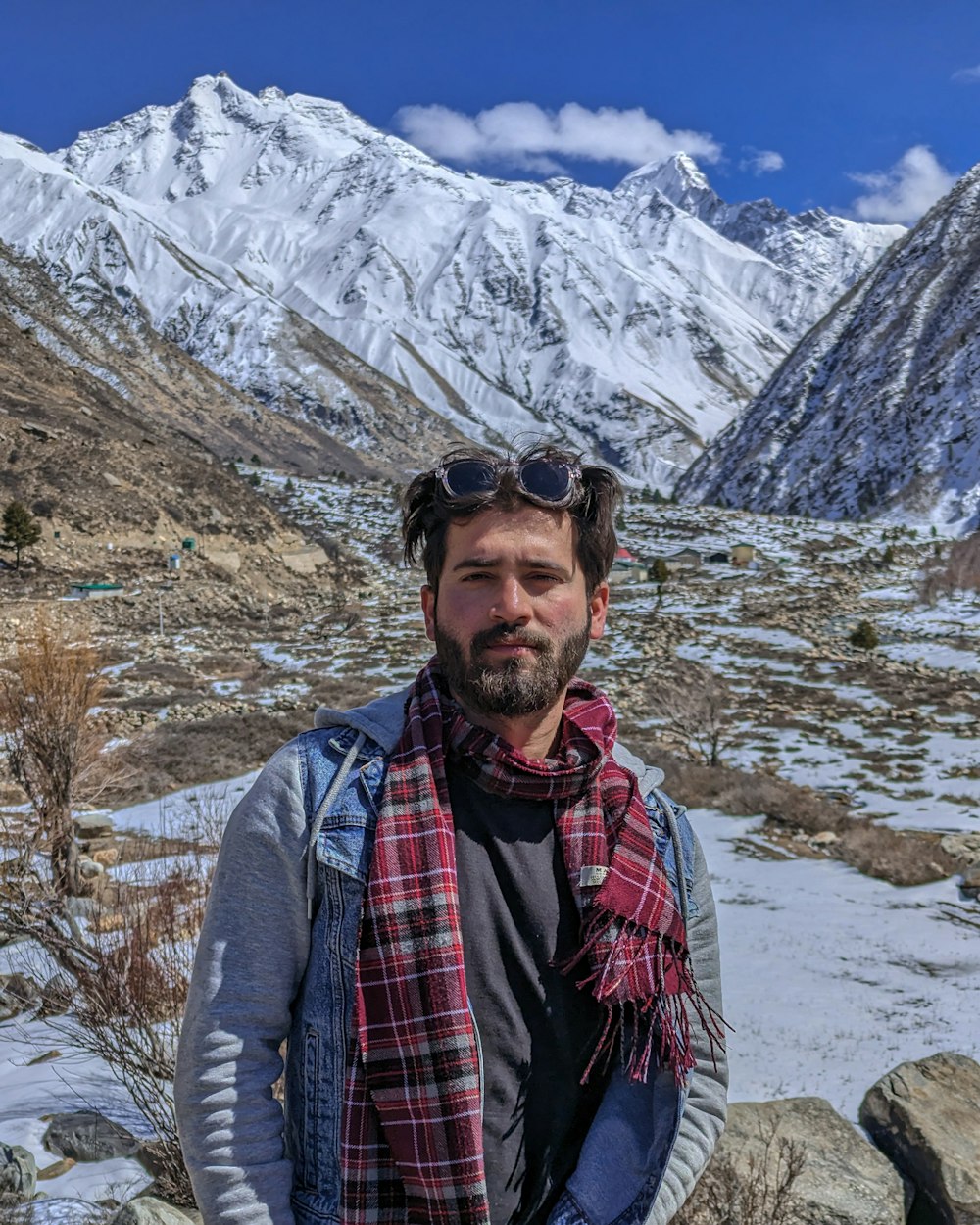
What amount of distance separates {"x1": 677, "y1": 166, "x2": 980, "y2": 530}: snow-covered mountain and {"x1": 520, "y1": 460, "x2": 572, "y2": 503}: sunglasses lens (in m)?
63.8

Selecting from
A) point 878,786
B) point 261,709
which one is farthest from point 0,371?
point 878,786

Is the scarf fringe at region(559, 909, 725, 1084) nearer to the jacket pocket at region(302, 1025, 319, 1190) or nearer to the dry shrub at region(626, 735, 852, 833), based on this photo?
the jacket pocket at region(302, 1025, 319, 1190)

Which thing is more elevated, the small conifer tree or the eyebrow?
the small conifer tree

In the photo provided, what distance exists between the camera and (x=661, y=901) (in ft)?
6.54

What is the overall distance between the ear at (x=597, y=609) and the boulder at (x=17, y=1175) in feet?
14.7

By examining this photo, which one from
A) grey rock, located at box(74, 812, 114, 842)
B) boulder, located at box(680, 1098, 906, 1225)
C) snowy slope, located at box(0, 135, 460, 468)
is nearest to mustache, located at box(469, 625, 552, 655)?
boulder, located at box(680, 1098, 906, 1225)

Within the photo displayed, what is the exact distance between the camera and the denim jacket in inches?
66.5

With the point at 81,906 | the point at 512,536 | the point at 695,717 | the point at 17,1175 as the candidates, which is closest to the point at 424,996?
the point at 512,536

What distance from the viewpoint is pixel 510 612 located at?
1939 mm

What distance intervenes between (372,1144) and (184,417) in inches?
4043

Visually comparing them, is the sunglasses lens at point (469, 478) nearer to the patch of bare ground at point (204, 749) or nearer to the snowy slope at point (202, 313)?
the patch of bare ground at point (204, 749)

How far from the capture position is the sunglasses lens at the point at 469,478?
2061 mm

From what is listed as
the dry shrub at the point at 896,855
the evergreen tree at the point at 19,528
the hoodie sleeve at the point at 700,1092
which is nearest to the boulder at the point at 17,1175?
the hoodie sleeve at the point at 700,1092

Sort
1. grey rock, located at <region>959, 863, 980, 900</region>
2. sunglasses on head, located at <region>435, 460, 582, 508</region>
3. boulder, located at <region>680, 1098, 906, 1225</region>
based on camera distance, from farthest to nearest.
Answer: grey rock, located at <region>959, 863, 980, 900</region> → boulder, located at <region>680, 1098, 906, 1225</region> → sunglasses on head, located at <region>435, 460, 582, 508</region>
